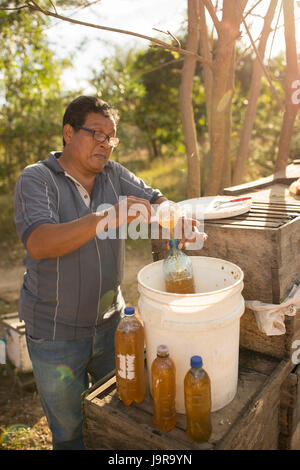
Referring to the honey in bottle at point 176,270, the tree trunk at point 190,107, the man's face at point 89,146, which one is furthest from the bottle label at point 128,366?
the tree trunk at point 190,107

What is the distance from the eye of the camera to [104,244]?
221 cm

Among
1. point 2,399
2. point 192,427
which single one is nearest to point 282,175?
point 192,427

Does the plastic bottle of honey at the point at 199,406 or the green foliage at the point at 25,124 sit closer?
the plastic bottle of honey at the point at 199,406

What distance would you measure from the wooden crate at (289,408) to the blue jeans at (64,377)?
1.09m

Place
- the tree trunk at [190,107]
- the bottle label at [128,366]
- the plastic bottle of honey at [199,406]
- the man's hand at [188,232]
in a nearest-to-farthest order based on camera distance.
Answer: the plastic bottle of honey at [199,406], the bottle label at [128,366], the man's hand at [188,232], the tree trunk at [190,107]

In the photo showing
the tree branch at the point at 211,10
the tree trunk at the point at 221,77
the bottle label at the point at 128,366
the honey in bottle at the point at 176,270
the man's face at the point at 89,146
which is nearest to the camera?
the bottle label at the point at 128,366

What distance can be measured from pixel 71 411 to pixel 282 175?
259 cm

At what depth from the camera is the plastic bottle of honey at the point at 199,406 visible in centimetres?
142

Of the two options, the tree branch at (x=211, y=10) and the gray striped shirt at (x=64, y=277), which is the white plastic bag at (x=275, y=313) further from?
the tree branch at (x=211, y=10)

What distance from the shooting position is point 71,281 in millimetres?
2055

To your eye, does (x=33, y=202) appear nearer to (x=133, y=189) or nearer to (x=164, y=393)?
(x=133, y=189)

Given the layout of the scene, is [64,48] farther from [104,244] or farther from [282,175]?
[104,244]

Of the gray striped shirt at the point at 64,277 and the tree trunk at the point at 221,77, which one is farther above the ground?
the tree trunk at the point at 221,77

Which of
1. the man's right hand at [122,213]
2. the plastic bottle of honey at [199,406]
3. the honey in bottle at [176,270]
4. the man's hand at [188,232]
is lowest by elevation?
the plastic bottle of honey at [199,406]
